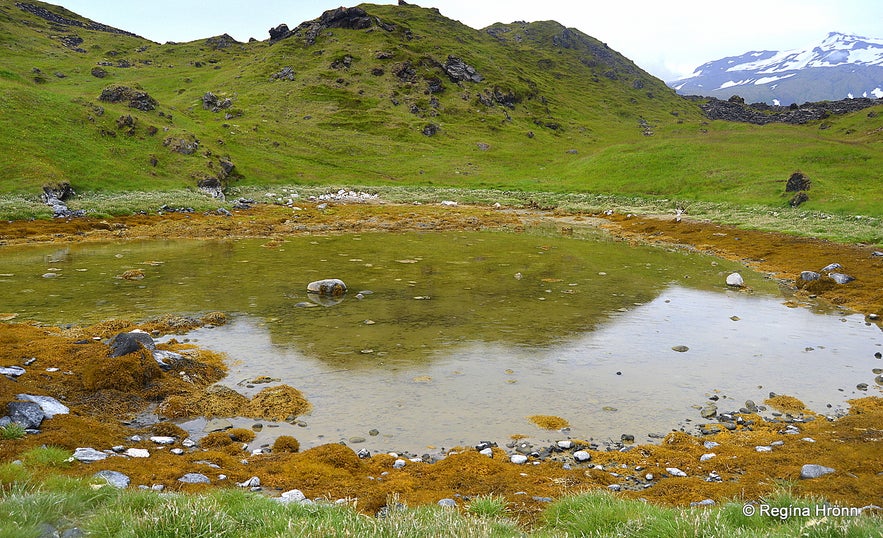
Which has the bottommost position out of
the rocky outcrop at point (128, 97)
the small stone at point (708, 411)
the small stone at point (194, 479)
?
the small stone at point (194, 479)

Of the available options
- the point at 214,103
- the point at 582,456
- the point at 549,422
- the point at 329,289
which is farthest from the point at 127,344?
the point at 214,103

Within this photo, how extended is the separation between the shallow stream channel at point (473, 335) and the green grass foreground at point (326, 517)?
4056mm

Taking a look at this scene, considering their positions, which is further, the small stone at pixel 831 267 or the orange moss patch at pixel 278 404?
the small stone at pixel 831 267

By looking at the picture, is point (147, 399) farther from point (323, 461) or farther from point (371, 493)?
point (371, 493)

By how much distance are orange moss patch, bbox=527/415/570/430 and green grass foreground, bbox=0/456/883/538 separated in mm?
4200

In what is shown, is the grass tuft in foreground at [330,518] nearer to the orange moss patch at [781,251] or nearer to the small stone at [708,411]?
the small stone at [708,411]

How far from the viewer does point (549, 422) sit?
478 inches

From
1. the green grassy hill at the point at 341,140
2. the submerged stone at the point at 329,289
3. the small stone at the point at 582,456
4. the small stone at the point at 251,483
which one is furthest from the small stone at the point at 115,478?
the green grassy hill at the point at 341,140

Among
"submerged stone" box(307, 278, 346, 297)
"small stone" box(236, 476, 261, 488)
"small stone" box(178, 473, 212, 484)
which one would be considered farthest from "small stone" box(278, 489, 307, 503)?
"submerged stone" box(307, 278, 346, 297)

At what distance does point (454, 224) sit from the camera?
5622 centimetres

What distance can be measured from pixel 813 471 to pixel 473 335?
37.9 ft

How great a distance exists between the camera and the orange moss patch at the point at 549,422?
12.0 m

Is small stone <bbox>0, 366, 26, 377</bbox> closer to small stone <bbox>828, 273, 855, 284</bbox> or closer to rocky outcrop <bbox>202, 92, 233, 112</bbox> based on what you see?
small stone <bbox>828, 273, 855, 284</bbox>

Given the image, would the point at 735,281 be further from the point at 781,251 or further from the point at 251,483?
the point at 251,483
